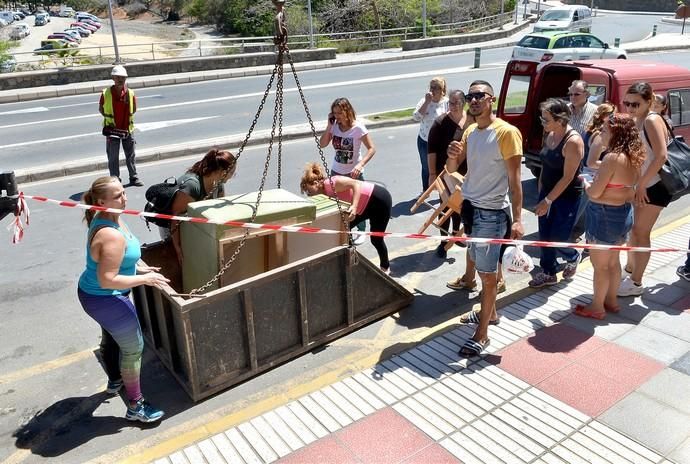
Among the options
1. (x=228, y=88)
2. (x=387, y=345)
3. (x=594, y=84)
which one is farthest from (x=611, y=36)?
(x=387, y=345)

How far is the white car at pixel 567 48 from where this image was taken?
20.8 m

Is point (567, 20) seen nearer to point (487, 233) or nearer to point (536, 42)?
point (536, 42)

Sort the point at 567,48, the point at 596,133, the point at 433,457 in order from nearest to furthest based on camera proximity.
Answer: the point at 433,457 → the point at 596,133 → the point at 567,48

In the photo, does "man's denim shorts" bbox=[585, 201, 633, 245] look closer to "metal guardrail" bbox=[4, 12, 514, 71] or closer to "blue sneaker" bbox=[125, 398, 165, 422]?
"blue sneaker" bbox=[125, 398, 165, 422]

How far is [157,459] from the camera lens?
3738 mm

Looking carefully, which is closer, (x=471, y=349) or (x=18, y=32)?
(x=471, y=349)

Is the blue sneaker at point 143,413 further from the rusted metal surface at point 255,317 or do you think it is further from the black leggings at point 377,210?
the black leggings at point 377,210

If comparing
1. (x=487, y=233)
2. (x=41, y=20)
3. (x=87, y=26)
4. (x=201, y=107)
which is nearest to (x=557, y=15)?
(x=201, y=107)

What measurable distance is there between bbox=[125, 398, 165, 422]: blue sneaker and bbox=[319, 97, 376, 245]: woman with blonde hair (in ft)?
9.76

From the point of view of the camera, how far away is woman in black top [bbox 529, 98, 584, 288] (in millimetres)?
5469

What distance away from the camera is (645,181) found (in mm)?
5441

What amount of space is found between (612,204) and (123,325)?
3996 millimetres

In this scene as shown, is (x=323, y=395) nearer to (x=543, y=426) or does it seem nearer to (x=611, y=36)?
(x=543, y=426)

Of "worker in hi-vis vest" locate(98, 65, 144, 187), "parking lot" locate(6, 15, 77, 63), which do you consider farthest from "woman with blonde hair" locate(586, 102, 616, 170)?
"parking lot" locate(6, 15, 77, 63)
